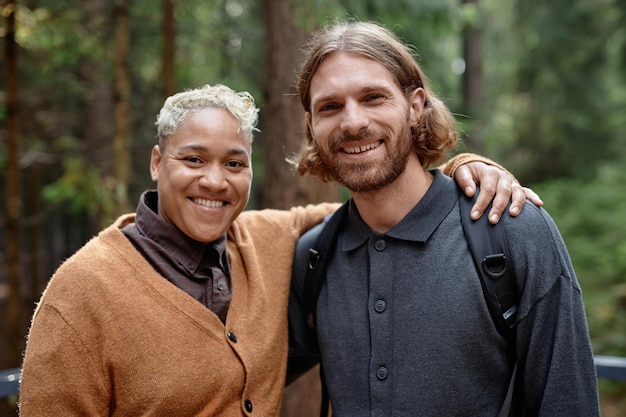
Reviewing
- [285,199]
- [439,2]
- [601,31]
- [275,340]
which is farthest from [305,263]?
[601,31]

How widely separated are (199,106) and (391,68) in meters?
0.93

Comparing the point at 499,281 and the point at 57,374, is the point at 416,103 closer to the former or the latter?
the point at 499,281

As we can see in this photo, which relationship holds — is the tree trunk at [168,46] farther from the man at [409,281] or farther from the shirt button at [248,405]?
the shirt button at [248,405]

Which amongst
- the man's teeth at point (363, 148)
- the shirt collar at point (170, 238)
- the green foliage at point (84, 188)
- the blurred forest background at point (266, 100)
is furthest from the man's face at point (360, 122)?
the green foliage at point (84, 188)

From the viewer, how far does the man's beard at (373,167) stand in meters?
2.55

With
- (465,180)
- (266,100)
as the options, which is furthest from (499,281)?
(266,100)

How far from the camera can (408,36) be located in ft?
24.7

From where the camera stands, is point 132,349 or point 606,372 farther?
point 606,372

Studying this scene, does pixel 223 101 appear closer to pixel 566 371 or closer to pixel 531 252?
pixel 531 252

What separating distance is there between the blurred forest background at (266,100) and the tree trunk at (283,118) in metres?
0.01

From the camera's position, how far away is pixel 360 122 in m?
2.54

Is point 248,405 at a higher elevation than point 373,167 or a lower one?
lower

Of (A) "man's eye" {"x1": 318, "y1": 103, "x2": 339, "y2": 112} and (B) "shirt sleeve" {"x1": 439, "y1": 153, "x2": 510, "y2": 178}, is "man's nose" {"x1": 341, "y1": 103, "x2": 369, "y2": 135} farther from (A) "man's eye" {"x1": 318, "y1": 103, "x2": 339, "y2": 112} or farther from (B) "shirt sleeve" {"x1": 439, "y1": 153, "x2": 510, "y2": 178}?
(B) "shirt sleeve" {"x1": 439, "y1": 153, "x2": 510, "y2": 178}

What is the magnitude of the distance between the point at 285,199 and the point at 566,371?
2.92 metres
